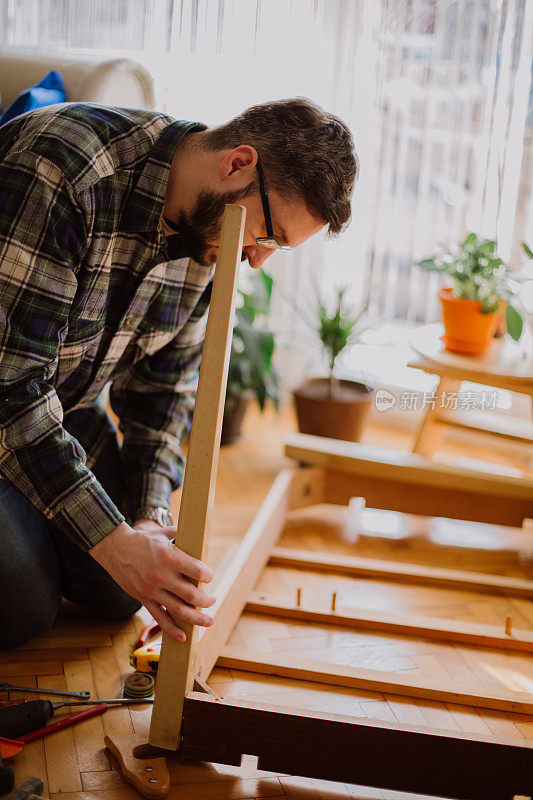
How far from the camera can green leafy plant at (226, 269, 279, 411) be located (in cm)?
237

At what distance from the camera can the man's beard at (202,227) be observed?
1141mm

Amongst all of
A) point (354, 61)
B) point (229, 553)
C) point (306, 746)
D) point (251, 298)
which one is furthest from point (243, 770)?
point (354, 61)

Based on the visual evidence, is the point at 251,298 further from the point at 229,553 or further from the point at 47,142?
the point at 47,142

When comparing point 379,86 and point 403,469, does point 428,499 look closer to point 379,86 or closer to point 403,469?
point 403,469

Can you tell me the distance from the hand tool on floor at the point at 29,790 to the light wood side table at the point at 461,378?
4.25ft

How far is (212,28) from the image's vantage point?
104 inches

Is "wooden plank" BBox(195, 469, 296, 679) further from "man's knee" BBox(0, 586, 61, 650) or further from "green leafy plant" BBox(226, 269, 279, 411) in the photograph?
"green leafy plant" BBox(226, 269, 279, 411)

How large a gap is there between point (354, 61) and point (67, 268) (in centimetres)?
178

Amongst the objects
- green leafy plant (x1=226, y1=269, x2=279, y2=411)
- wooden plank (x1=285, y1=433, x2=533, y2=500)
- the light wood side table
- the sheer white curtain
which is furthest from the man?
the sheer white curtain

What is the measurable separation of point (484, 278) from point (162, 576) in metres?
1.31

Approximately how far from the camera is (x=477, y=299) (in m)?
2.00

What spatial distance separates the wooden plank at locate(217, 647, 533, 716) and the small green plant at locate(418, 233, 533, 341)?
0.96 meters

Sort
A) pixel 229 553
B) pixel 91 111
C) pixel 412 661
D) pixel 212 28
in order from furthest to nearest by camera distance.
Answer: pixel 212 28, pixel 229 553, pixel 412 661, pixel 91 111

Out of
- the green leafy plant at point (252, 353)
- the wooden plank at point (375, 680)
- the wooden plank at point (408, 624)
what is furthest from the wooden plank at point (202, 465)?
the green leafy plant at point (252, 353)
